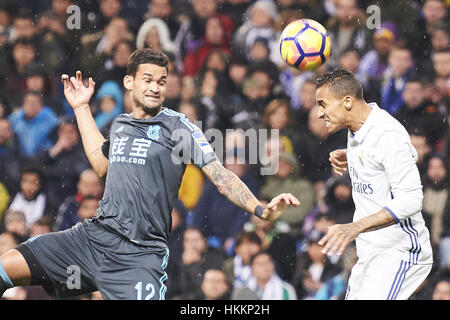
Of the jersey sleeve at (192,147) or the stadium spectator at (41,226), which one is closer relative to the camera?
the jersey sleeve at (192,147)

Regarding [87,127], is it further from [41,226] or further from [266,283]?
[41,226]

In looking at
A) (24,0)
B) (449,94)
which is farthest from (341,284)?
(24,0)

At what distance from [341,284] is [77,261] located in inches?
125

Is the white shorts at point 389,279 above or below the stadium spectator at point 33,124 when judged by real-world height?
below

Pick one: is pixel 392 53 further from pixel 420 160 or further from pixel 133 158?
pixel 133 158

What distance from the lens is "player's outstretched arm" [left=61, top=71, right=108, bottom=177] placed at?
5.73 m

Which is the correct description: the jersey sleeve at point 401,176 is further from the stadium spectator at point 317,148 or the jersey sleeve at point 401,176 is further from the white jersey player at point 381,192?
the stadium spectator at point 317,148

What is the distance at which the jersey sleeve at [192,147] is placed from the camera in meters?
5.28

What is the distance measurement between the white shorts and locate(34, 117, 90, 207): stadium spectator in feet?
13.6

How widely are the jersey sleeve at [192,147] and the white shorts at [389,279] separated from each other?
4.22 ft

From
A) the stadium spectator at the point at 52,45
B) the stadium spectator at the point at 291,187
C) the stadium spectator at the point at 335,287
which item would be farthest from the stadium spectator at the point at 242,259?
the stadium spectator at the point at 52,45

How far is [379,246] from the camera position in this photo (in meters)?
5.29

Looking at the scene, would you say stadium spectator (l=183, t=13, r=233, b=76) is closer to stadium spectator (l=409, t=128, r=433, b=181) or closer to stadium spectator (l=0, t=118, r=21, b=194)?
stadium spectator (l=0, t=118, r=21, b=194)

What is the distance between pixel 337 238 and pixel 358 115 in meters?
1.21
